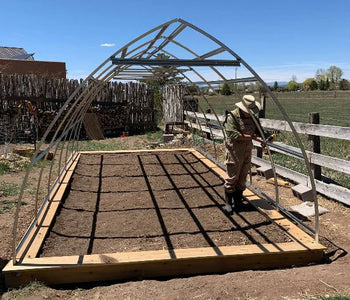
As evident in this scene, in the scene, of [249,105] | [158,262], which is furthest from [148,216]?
[249,105]

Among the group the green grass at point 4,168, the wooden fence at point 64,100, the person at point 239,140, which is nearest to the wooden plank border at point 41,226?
the green grass at point 4,168

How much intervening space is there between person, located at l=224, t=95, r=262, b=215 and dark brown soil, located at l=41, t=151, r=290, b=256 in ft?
1.39

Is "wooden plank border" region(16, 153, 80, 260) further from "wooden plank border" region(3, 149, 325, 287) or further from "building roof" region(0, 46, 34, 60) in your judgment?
"building roof" region(0, 46, 34, 60)

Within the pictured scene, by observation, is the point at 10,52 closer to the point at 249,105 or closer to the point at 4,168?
the point at 4,168

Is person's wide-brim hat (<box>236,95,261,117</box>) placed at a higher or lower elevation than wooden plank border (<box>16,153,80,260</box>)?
higher

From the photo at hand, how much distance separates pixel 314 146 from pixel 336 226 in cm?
155

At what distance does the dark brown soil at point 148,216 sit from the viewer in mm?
4016

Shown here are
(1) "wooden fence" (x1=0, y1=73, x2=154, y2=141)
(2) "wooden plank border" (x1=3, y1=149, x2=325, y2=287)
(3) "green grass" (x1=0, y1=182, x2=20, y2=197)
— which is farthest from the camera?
(1) "wooden fence" (x1=0, y1=73, x2=154, y2=141)

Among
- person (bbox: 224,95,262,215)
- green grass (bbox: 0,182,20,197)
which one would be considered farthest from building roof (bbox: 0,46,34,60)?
person (bbox: 224,95,262,215)

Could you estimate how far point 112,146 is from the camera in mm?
11633

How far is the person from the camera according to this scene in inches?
179

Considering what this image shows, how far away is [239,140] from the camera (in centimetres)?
463

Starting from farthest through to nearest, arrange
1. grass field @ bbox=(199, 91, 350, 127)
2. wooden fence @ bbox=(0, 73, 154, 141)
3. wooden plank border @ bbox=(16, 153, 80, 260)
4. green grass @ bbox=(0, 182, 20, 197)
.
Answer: grass field @ bbox=(199, 91, 350, 127) → wooden fence @ bbox=(0, 73, 154, 141) → green grass @ bbox=(0, 182, 20, 197) → wooden plank border @ bbox=(16, 153, 80, 260)

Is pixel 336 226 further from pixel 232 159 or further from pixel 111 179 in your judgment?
A: pixel 111 179
